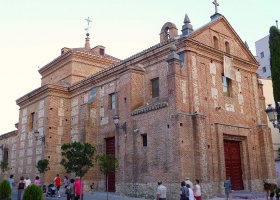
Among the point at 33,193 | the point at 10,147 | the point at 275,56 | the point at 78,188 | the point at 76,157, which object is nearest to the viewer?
the point at 33,193

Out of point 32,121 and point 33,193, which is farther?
point 32,121

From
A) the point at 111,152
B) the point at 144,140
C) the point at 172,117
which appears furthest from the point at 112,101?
the point at 172,117

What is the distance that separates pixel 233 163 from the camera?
68.2ft

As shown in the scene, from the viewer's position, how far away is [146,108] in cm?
1950

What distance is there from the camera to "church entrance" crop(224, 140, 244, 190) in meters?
20.3

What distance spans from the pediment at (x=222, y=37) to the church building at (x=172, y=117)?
71 millimetres

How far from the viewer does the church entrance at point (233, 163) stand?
20.3m

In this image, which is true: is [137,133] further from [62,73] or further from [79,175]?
[62,73]

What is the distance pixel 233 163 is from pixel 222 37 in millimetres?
8236

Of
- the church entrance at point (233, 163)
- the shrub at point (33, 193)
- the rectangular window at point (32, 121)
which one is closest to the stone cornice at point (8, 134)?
the rectangular window at point (32, 121)

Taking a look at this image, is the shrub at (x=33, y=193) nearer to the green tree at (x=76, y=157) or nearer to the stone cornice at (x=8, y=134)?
the green tree at (x=76, y=157)

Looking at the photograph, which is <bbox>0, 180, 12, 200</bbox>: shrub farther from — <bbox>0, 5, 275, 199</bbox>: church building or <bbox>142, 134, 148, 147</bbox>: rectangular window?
<bbox>142, 134, 148, 147</bbox>: rectangular window

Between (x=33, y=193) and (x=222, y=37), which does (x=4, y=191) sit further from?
(x=222, y=37)

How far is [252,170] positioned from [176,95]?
7.62 meters
